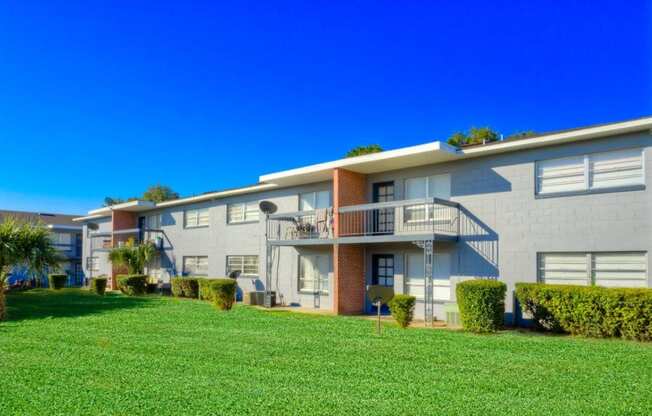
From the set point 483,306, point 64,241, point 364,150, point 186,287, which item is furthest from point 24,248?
point 64,241

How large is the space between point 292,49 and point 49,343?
15155mm

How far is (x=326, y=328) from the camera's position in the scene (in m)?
13.8

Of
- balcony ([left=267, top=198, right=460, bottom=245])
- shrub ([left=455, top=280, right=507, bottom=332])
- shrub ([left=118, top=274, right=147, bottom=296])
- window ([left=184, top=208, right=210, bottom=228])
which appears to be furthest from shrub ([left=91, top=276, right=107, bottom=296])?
shrub ([left=455, top=280, right=507, bottom=332])

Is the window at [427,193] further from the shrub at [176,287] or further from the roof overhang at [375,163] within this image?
the shrub at [176,287]

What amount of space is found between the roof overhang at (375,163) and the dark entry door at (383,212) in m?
0.63

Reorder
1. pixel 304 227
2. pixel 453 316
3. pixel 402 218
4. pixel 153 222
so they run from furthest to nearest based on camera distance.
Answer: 1. pixel 153 222
2. pixel 304 227
3. pixel 402 218
4. pixel 453 316

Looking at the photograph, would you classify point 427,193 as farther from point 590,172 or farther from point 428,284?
point 590,172

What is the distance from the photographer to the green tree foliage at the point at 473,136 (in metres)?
34.1

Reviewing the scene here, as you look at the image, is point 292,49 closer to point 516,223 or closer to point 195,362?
point 516,223

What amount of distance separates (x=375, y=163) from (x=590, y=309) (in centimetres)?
805

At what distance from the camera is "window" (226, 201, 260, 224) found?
2448 cm

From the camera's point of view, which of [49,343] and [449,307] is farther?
[449,307]

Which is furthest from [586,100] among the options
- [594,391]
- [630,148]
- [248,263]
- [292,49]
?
[594,391]

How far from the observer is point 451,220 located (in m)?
16.9
